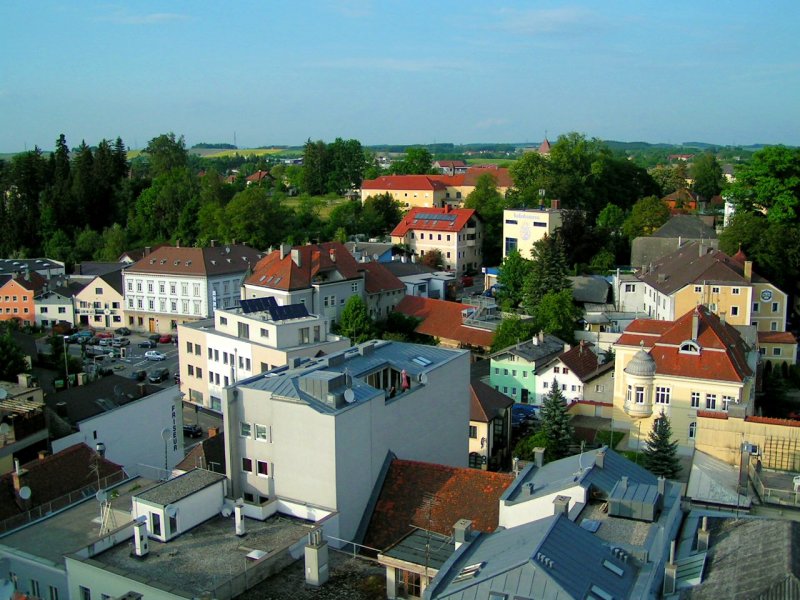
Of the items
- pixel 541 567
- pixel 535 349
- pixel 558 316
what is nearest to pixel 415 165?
pixel 558 316

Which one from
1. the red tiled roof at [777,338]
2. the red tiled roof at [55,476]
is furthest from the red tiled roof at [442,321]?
the red tiled roof at [55,476]

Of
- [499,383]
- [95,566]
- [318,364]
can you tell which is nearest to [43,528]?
[95,566]

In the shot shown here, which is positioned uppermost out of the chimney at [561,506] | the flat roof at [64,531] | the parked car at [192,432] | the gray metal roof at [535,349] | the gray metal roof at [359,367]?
the gray metal roof at [359,367]

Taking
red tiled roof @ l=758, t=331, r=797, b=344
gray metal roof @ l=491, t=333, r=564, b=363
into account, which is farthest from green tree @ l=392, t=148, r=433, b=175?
red tiled roof @ l=758, t=331, r=797, b=344

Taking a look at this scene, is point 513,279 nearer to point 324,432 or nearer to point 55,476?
point 55,476

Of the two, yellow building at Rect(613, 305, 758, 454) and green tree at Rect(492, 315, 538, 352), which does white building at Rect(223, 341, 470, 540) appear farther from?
green tree at Rect(492, 315, 538, 352)

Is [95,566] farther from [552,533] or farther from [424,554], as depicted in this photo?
[552,533]

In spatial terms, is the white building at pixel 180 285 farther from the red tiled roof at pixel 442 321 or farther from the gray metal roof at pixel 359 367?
the gray metal roof at pixel 359 367
